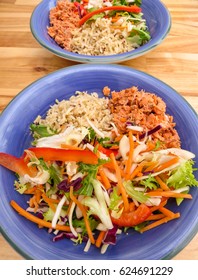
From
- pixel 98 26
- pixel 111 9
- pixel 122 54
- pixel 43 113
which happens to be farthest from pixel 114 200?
pixel 111 9

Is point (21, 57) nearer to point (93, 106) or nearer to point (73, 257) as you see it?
point (93, 106)

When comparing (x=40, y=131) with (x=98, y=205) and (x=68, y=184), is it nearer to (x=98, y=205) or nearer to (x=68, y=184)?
(x=68, y=184)

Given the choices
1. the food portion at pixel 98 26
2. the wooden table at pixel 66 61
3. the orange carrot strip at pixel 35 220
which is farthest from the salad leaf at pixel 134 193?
the food portion at pixel 98 26

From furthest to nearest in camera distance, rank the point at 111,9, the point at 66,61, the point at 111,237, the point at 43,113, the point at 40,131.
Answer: the point at 111,9 < the point at 66,61 < the point at 43,113 < the point at 40,131 < the point at 111,237

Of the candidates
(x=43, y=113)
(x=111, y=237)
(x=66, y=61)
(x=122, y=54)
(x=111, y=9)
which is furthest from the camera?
(x=111, y=9)

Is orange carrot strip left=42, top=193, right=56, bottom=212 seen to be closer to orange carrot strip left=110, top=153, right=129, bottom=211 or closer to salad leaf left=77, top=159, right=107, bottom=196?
salad leaf left=77, top=159, right=107, bottom=196

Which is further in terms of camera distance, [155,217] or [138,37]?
[138,37]
